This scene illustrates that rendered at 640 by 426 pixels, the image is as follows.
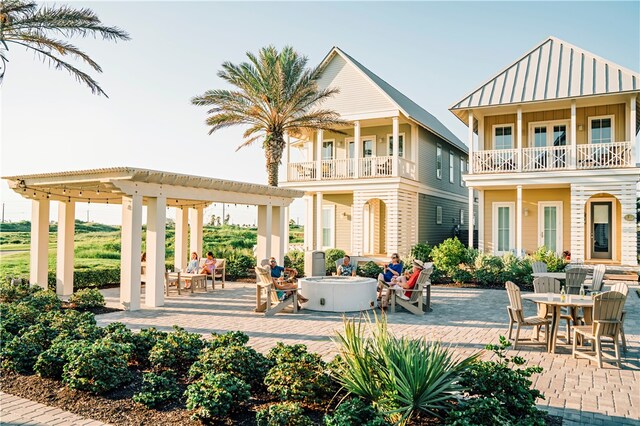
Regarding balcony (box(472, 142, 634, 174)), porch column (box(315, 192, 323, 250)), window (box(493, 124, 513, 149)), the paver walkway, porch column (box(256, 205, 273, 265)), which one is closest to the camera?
the paver walkway

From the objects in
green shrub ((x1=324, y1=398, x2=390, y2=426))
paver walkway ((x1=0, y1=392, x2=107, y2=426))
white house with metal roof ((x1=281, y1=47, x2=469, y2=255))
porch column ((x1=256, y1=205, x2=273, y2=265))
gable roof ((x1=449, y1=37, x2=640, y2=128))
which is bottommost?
paver walkway ((x1=0, y1=392, x2=107, y2=426))

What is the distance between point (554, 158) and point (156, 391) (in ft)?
60.1

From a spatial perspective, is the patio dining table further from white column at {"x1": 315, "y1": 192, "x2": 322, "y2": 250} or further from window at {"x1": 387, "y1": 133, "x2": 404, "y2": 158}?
window at {"x1": 387, "y1": 133, "x2": 404, "y2": 158}

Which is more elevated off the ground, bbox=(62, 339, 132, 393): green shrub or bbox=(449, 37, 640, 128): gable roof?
bbox=(449, 37, 640, 128): gable roof

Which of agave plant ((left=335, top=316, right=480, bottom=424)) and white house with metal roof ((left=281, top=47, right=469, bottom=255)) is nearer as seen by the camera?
agave plant ((left=335, top=316, right=480, bottom=424))

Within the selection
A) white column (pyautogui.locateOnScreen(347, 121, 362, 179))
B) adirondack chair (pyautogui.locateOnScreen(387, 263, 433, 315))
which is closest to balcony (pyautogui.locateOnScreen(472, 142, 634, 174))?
white column (pyautogui.locateOnScreen(347, 121, 362, 179))

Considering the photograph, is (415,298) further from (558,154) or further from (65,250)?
(558,154)

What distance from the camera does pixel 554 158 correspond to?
752 inches

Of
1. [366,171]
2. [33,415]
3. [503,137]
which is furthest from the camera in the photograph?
[366,171]

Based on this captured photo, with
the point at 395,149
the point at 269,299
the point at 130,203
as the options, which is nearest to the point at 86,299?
the point at 130,203

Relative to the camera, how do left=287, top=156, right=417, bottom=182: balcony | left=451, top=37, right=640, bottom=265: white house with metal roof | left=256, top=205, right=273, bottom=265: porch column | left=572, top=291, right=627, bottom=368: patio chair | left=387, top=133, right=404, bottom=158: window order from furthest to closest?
left=387, top=133, right=404, bottom=158: window, left=287, top=156, right=417, bottom=182: balcony, left=451, top=37, right=640, bottom=265: white house with metal roof, left=256, top=205, right=273, bottom=265: porch column, left=572, top=291, right=627, bottom=368: patio chair

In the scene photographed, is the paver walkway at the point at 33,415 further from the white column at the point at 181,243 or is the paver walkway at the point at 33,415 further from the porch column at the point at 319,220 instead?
the porch column at the point at 319,220

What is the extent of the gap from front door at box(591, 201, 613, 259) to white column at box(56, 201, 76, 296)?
766 inches

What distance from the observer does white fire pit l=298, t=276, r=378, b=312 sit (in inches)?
443
